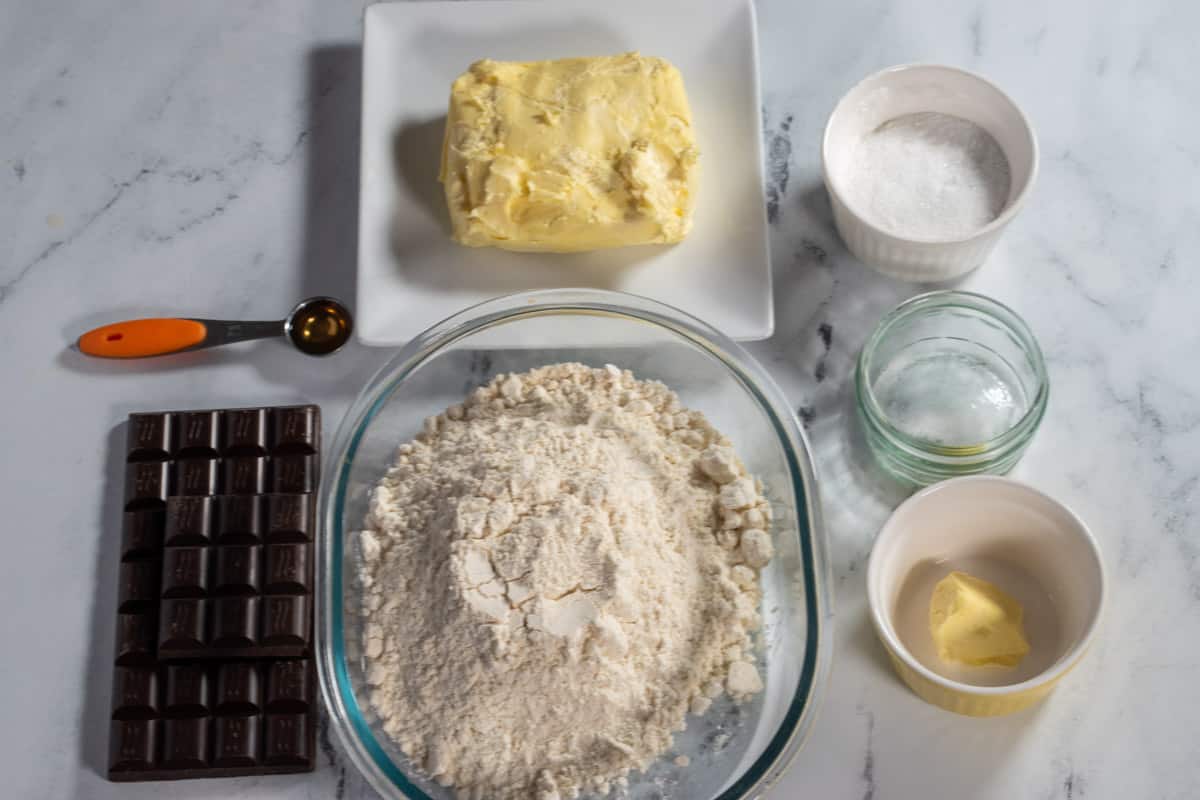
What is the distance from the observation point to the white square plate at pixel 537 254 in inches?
49.2

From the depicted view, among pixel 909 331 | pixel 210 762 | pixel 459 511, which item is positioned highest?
pixel 909 331

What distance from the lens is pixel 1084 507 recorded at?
1.23 meters

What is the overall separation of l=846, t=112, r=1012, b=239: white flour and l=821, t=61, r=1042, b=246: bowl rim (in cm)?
2

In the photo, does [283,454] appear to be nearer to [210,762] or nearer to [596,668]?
[210,762]

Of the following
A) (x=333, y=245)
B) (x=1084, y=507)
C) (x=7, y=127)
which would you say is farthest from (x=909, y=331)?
(x=7, y=127)

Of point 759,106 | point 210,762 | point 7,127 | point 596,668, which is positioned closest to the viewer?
point 596,668

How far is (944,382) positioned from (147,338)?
828 mm

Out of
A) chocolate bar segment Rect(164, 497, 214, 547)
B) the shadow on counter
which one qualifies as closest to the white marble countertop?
the shadow on counter

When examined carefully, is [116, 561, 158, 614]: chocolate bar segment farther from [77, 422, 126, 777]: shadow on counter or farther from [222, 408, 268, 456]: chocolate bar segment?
[222, 408, 268, 456]: chocolate bar segment

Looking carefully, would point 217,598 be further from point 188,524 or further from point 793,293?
point 793,293

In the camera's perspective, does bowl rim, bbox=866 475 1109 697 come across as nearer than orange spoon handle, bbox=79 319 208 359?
Yes

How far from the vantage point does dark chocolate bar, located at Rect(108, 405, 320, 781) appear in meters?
1.18

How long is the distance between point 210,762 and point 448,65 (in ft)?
2.49

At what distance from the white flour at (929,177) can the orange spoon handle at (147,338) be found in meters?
0.69
